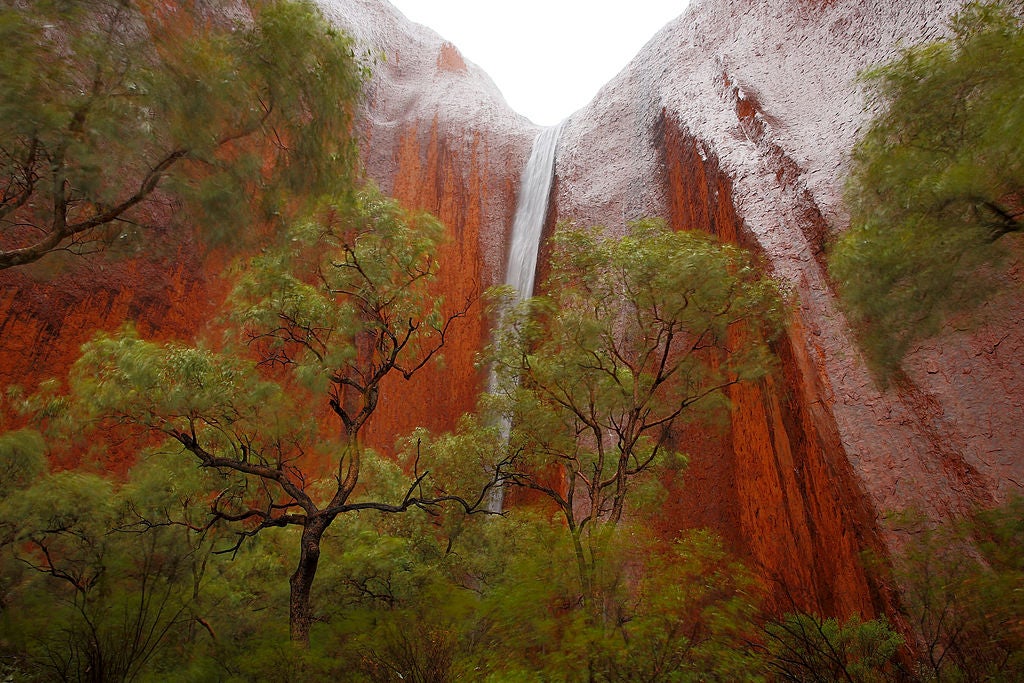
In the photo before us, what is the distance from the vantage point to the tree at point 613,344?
804 cm

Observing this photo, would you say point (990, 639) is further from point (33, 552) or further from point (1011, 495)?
point (33, 552)

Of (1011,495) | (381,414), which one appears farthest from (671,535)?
(381,414)

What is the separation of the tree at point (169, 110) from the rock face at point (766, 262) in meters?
0.94

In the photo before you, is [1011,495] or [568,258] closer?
[1011,495]

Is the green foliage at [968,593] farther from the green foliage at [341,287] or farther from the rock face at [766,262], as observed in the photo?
the green foliage at [341,287]

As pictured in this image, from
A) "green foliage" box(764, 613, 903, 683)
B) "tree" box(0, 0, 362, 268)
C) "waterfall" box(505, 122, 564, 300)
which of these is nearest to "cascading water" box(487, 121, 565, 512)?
"waterfall" box(505, 122, 564, 300)

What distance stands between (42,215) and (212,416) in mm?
2776

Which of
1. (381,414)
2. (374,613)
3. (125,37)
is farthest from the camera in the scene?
(381,414)

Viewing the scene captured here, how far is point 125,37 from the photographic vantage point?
14.4ft

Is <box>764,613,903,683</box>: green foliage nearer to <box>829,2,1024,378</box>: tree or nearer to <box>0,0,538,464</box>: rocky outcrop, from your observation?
<box>829,2,1024,378</box>: tree

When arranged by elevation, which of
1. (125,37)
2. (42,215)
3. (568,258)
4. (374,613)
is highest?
(568,258)

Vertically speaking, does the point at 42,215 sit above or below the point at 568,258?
below

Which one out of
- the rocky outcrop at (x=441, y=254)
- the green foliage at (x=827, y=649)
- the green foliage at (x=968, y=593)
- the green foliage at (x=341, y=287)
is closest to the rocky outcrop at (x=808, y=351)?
the green foliage at (x=968, y=593)

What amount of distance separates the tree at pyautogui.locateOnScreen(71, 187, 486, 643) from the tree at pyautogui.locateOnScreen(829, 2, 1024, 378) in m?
5.18
